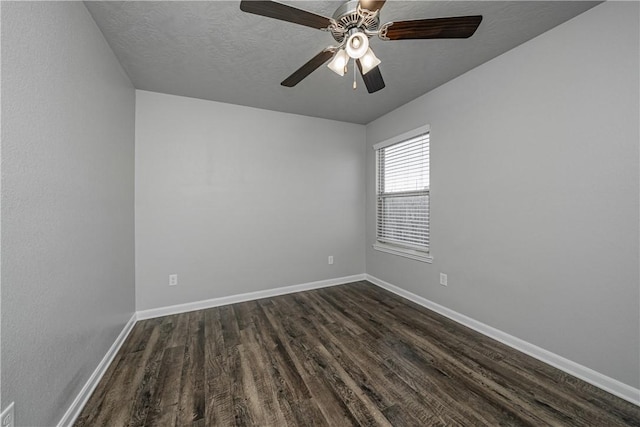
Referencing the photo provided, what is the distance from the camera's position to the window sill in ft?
9.47

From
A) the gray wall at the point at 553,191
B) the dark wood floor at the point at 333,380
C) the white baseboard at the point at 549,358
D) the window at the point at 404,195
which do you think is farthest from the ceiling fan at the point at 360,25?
the white baseboard at the point at 549,358

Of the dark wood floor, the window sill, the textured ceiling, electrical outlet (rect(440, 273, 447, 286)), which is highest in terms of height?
the textured ceiling

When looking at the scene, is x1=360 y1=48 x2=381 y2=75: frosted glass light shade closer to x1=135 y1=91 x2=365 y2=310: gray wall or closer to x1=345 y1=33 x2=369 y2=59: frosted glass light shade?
x1=345 y1=33 x2=369 y2=59: frosted glass light shade

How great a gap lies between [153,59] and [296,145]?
71.1 inches

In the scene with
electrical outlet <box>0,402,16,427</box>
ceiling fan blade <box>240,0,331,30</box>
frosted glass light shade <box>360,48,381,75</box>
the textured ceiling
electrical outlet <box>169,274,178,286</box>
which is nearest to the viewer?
electrical outlet <box>0,402,16,427</box>

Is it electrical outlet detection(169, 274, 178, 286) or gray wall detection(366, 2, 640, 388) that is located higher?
gray wall detection(366, 2, 640, 388)

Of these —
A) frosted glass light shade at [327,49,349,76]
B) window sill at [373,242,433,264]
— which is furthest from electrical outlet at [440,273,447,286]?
frosted glass light shade at [327,49,349,76]

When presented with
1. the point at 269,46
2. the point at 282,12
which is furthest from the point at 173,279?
the point at 282,12

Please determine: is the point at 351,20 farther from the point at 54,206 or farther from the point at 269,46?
the point at 54,206

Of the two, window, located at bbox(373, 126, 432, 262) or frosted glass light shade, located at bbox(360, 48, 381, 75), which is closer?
frosted glass light shade, located at bbox(360, 48, 381, 75)

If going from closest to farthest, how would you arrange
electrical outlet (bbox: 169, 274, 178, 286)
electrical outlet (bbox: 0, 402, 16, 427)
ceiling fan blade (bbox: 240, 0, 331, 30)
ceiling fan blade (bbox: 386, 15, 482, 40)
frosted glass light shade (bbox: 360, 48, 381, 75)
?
electrical outlet (bbox: 0, 402, 16, 427)
ceiling fan blade (bbox: 240, 0, 331, 30)
ceiling fan blade (bbox: 386, 15, 482, 40)
frosted glass light shade (bbox: 360, 48, 381, 75)
electrical outlet (bbox: 169, 274, 178, 286)

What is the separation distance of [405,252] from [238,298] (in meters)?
2.28

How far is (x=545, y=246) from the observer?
188 cm

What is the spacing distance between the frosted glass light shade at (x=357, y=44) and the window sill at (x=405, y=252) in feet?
7.58
